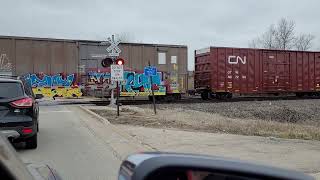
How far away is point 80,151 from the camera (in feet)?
35.5

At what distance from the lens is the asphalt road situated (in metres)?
8.45

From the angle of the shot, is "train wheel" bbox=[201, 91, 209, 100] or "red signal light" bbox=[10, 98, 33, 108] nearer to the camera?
"red signal light" bbox=[10, 98, 33, 108]

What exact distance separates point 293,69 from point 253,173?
36.1 metres

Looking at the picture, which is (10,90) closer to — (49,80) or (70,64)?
(49,80)

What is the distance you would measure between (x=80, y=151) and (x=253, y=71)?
2585cm

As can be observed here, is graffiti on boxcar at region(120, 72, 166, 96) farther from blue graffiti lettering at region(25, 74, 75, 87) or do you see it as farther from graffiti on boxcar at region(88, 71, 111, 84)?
blue graffiti lettering at region(25, 74, 75, 87)

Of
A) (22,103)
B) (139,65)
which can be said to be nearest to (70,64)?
(139,65)

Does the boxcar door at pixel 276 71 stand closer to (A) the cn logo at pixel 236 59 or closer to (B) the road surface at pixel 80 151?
(A) the cn logo at pixel 236 59

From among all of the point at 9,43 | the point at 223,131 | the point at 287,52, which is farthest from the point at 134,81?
the point at 223,131

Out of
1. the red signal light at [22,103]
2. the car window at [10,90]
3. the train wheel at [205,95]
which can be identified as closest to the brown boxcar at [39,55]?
the train wheel at [205,95]

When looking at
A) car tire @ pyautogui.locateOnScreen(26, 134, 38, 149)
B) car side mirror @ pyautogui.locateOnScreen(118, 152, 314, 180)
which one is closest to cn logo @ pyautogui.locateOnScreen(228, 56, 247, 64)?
car tire @ pyautogui.locateOnScreen(26, 134, 38, 149)

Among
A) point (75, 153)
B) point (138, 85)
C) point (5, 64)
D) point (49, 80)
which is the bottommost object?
point (75, 153)

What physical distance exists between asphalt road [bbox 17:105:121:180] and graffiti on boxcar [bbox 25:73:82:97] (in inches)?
541

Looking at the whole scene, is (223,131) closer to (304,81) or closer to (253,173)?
(253,173)
